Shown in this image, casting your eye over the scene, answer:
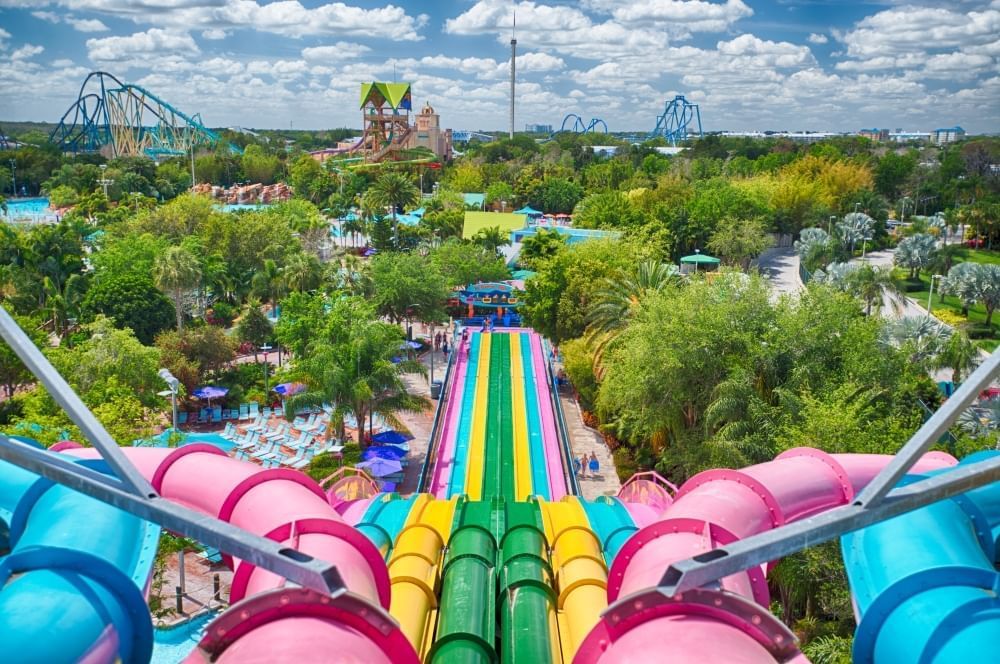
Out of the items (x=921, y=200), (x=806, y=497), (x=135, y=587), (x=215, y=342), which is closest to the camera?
(x=135, y=587)

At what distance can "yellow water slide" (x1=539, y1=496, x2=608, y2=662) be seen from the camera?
8.93m

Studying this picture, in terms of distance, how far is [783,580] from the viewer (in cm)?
1416

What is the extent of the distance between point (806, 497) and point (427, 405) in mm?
21117

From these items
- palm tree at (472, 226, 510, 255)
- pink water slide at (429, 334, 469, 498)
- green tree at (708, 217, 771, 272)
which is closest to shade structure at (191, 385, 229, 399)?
pink water slide at (429, 334, 469, 498)

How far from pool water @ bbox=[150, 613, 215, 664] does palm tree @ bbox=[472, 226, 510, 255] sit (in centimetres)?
3839

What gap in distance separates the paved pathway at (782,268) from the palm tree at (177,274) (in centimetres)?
3221

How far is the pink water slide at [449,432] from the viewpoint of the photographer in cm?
2391

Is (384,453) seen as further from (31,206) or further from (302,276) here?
(31,206)

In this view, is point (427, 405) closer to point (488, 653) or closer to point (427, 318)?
point (427, 318)

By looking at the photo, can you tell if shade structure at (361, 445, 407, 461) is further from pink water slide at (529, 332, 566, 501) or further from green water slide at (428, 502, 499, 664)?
green water slide at (428, 502, 499, 664)

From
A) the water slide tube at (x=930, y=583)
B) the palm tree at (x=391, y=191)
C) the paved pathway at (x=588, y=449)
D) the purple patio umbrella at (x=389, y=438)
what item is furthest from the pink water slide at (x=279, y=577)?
the palm tree at (x=391, y=191)

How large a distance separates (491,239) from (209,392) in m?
28.5

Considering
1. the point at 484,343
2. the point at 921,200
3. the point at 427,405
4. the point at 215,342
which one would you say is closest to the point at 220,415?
the point at 215,342

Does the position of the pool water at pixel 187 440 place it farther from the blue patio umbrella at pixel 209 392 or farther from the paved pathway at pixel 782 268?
the paved pathway at pixel 782 268
